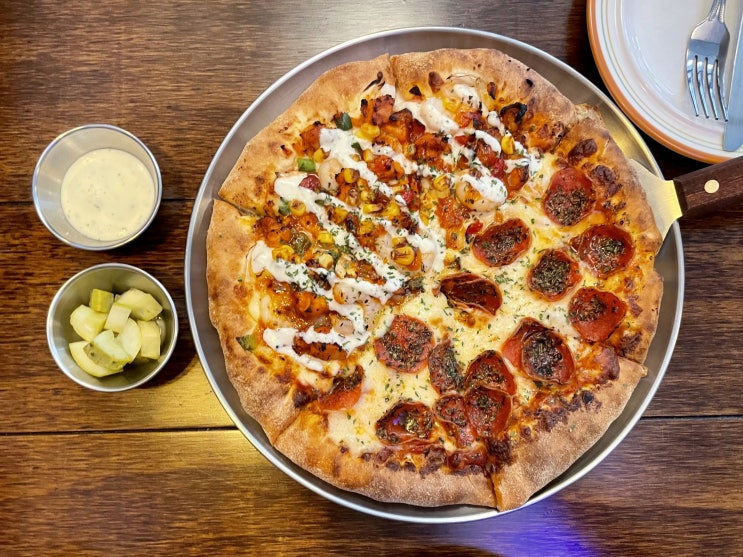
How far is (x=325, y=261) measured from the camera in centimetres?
234

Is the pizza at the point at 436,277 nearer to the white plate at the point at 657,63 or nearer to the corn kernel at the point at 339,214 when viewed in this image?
the corn kernel at the point at 339,214

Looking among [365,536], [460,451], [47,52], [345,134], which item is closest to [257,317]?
[345,134]

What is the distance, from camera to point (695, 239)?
107 inches

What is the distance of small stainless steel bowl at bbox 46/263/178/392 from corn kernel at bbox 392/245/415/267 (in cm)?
94

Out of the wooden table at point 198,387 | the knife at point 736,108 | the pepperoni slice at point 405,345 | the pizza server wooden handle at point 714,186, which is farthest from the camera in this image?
the wooden table at point 198,387

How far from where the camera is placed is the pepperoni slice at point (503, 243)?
7.91ft

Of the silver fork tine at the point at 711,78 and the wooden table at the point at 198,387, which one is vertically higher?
the silver fork tine at the point at 711,78

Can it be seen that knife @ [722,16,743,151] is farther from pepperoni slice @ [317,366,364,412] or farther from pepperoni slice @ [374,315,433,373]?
pepperoni slice @ [317,366,364,412]

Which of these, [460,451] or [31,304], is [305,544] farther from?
[31,304]

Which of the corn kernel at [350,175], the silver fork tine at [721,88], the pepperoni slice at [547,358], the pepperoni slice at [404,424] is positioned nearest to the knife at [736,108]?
the silver fork tine at [721,88]

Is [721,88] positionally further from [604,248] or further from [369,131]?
[369,131]

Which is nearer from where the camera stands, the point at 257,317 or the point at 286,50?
the point at 257,317

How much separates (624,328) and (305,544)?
5.41ft

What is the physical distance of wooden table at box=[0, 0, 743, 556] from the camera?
266 cm
